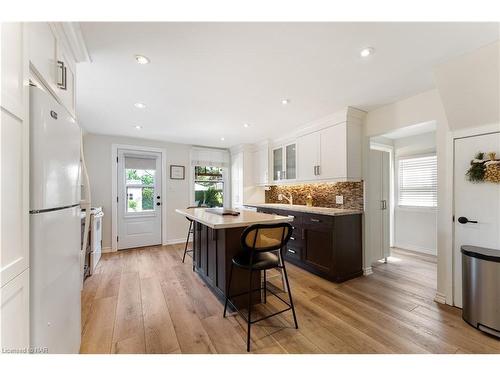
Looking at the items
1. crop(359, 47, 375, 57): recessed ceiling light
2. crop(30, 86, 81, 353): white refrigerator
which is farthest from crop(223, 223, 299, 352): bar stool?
crop(359, 47, 375, 57): recessed ceiling light

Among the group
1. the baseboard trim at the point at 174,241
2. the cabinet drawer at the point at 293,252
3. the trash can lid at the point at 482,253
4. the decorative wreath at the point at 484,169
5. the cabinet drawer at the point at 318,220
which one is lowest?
the baseboard trim at the point at 174,241

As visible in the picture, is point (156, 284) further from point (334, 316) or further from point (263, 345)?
point (334, 316)

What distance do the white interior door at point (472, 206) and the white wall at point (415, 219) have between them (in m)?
2.03

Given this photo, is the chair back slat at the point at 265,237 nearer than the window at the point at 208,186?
Yes

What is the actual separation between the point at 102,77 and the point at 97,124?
1.85 m

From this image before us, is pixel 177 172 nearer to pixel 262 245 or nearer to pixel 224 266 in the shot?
pixel 224 266

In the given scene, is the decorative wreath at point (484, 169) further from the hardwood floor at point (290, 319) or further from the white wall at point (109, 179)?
the white wall at point (109, 179)

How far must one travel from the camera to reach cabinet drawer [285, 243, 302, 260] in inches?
131

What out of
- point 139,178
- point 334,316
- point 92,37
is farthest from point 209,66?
point 139,178

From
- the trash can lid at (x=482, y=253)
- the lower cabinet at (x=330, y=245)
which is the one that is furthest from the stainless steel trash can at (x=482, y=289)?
the lower cabinet at (x=330, y=245)

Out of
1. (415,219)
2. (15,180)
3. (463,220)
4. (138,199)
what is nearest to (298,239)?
(463,220)

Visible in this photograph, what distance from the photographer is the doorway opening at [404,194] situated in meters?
3.36

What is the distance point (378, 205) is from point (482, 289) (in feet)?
5.45

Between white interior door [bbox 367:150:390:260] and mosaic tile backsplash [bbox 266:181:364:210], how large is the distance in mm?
169
